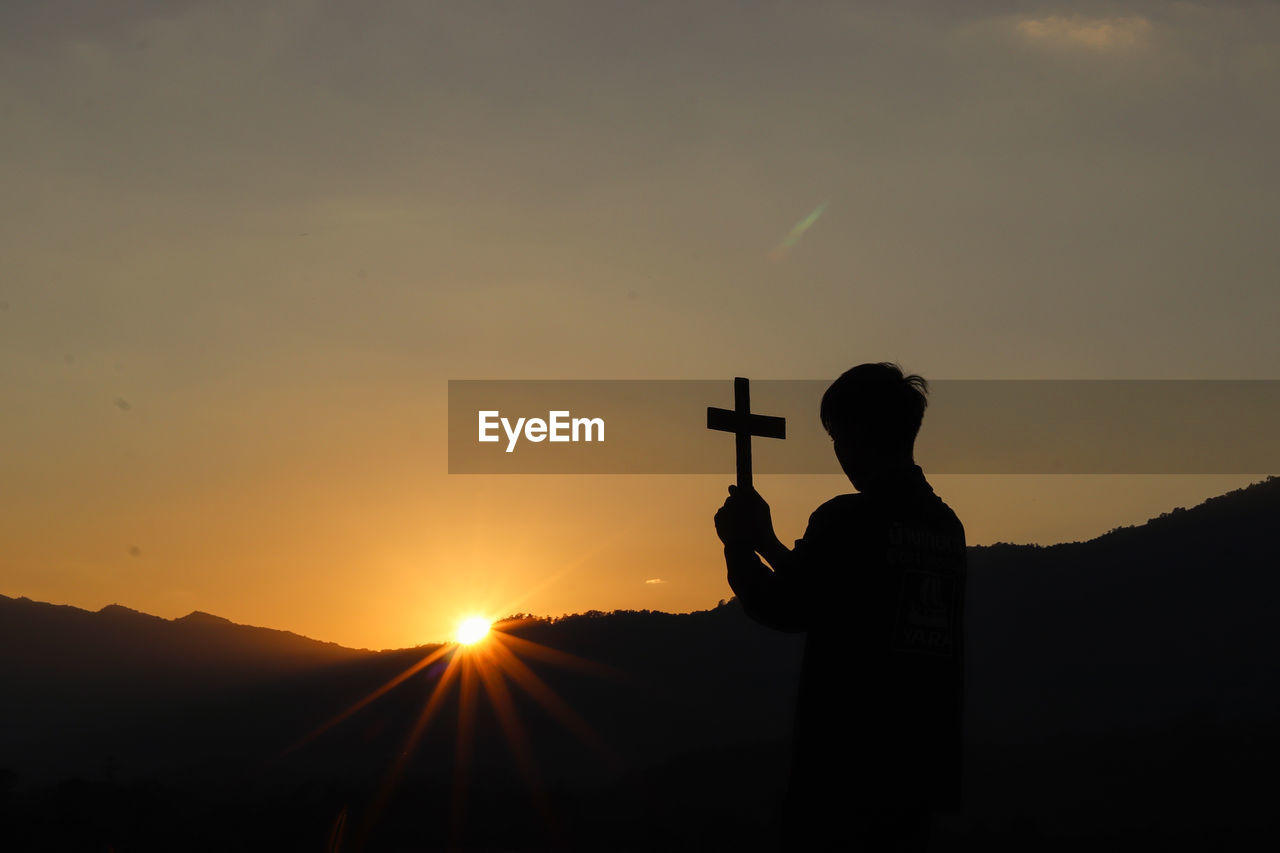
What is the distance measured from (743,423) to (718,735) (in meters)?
79.9

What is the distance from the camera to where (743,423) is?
217 inches

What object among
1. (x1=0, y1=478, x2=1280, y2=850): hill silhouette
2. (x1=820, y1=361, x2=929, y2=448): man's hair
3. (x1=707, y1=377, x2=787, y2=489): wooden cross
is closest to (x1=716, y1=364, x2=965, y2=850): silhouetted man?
(x1=820, y1=361, x2=929, y2=448): man's hair

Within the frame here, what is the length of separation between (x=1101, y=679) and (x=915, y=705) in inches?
3264

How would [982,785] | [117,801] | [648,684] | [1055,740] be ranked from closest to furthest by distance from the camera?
1. [117,801]
2. [982,785]
3. [1055,740]
4. [648,684]

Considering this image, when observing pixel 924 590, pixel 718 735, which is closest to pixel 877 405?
pixel 924 590

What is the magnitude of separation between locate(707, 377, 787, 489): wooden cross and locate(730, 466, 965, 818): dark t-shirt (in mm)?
1323

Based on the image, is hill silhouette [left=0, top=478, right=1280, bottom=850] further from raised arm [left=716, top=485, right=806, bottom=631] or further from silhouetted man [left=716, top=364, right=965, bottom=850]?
silhouetted man [left=716, top=364, right=965, bottom=850]

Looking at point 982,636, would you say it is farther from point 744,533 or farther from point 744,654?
point 744,533

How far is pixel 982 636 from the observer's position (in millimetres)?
94625

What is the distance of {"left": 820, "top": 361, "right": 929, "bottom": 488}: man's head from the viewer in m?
4.05

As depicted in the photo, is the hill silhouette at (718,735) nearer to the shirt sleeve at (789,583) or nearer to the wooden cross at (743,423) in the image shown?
the wooden cross at (743,423)

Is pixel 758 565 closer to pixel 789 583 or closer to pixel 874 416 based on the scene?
pixel 789 583

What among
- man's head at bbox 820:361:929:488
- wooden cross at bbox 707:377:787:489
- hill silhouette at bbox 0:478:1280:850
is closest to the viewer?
man's head at bbox 820:361:929:488

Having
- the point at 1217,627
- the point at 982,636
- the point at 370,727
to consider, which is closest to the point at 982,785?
the point at 1217,627
